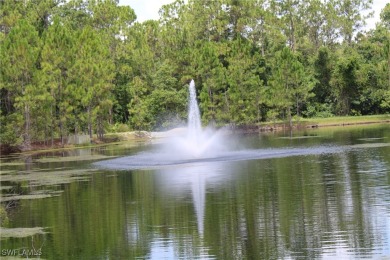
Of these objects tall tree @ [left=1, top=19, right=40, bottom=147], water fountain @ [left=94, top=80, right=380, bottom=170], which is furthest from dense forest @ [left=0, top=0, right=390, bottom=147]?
water fountain @ [left=94, top=80, right=380, bottom=170]

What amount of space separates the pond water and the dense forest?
1174 inches

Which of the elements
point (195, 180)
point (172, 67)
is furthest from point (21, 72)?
point (195, 180)

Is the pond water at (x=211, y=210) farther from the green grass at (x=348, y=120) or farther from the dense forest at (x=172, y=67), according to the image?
the green grass at (x=348, y=120)

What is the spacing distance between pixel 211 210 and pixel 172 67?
72.8 metres

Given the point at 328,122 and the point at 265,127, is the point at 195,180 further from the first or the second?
the point at 328,122

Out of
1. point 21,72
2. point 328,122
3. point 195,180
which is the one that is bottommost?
point 195,180

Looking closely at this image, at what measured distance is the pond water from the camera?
696 inches

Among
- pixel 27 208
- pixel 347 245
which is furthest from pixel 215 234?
pixel 27 208

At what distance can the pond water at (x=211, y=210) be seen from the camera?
58.0ft

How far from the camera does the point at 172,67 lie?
312 feet

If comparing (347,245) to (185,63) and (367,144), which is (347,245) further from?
(185,63)

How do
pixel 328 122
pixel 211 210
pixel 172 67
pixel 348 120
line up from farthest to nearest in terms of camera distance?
pixel 172 67 → pixel 348 120 → pixel 328 122 → pixel 211 210

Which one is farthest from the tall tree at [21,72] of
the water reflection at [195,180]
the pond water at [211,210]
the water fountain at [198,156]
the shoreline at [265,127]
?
the water reflection at [195,180]

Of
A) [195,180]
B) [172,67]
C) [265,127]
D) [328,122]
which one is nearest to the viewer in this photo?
[195,180]
